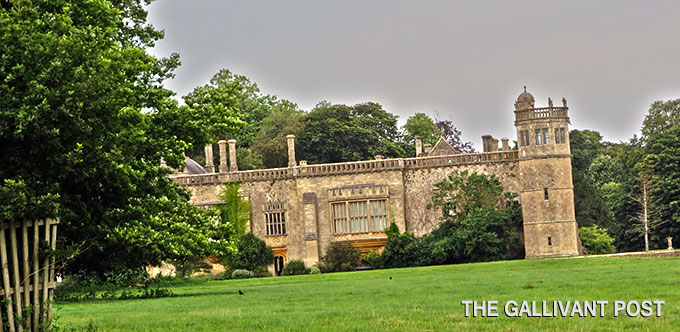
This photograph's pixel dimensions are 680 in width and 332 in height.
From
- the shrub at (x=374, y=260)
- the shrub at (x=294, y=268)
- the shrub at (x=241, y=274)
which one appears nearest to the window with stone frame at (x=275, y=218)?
the shrub at (x=294, y=268)

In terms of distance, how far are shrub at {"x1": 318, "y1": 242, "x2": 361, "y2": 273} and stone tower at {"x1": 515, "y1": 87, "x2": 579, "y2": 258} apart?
8973 mm

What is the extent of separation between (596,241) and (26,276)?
43814mm

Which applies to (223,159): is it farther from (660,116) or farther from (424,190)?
(660,116)

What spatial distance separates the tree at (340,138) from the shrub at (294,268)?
45.2ft

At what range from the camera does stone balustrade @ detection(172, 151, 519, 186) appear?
53.7m

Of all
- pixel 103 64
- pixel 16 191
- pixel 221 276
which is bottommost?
pixel 221 276

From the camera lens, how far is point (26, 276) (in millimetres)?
12352

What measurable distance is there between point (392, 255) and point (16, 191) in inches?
1636

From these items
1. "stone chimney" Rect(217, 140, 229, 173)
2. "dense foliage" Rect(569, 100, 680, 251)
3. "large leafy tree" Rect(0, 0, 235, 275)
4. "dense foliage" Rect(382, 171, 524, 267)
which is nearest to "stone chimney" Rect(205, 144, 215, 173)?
"stone chimney" Rect(217, 140, 229, 173)

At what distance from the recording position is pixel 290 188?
184ft

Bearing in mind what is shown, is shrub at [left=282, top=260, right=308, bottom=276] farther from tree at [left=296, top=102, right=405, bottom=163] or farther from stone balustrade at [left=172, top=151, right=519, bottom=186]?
tree at [left=296, top=102, right=405, bottom=163]

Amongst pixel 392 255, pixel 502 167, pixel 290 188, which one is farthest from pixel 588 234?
pixel 290 188

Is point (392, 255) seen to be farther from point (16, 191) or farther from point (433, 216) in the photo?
point (16, 191)

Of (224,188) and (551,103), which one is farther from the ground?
(551,103)
